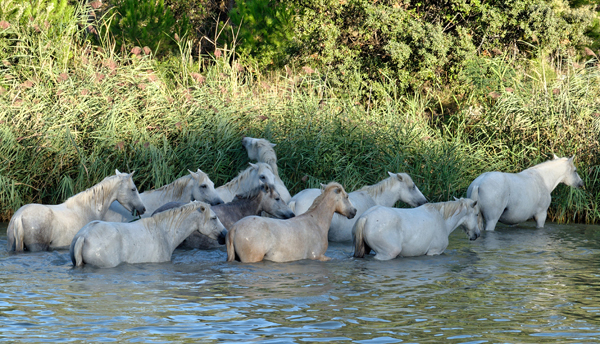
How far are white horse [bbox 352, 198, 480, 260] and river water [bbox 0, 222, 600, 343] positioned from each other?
6.5 inches

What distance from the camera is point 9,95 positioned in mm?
14570

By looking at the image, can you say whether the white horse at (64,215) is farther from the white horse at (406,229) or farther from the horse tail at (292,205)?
the white horse at (406,229)

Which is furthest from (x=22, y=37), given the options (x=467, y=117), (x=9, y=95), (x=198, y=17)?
(x=198, y=17)

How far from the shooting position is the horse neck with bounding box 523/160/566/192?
13.9 meters

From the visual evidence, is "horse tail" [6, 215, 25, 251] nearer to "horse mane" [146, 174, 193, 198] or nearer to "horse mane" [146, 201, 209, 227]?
"horse mane" [146, 201, 209, 227]

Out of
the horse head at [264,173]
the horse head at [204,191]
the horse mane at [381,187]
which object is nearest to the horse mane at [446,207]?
the horse mane at [381,187]

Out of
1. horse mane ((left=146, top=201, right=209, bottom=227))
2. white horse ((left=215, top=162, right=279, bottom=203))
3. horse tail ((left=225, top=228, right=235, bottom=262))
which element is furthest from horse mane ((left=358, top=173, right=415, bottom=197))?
horse tail ((left=225, top=228, right=235, bottom=262))

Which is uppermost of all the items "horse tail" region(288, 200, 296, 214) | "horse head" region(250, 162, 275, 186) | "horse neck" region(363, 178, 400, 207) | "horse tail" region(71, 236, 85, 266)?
"horse head" region(250, 162, 275, 186)

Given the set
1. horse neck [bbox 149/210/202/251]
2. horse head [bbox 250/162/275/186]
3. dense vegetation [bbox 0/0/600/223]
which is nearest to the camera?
horse neck [bbox 149/210/202/251]

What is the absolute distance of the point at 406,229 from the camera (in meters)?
10.1

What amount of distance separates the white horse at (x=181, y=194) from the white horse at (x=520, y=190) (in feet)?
14.5

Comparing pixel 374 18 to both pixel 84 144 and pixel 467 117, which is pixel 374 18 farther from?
pixel 84 144

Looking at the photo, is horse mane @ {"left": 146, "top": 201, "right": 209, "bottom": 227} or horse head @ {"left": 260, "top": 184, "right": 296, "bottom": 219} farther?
horse head @ {"left": 260, "top": 184, "right": 296, "bottom": 219}

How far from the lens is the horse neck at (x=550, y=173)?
1391 centimetres
